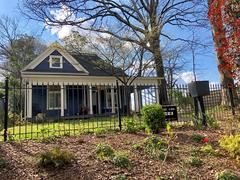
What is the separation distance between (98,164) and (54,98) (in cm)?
1385

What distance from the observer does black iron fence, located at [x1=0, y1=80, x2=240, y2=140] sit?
28.7ft

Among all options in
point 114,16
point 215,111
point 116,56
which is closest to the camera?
point 215,111

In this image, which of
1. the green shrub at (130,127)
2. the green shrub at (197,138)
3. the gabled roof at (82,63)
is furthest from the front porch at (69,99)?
the green shrub at (197,138)

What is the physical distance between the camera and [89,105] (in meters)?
17.7

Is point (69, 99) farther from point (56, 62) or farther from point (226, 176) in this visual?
point (226, 176)

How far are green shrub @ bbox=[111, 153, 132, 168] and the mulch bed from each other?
0.09 metres

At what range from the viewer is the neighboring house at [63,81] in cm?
1581

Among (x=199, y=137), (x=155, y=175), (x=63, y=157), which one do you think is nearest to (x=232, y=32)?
(x=199, y=137)

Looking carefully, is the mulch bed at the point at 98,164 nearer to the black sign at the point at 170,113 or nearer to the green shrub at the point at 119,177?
the green shrub at the point at 119,177

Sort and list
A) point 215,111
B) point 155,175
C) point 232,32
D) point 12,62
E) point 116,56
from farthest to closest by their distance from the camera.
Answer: point 12,62 < point 116,56 < point 215,111 < point 232,32 < point 155,175

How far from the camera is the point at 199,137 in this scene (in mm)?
5852

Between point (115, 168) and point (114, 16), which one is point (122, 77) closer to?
point (114, 16)

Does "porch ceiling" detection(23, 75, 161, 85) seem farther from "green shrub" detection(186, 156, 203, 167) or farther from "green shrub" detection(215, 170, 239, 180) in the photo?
"green shrub" detection(215, 170, 239, 180)

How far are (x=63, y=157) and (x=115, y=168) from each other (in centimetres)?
89
